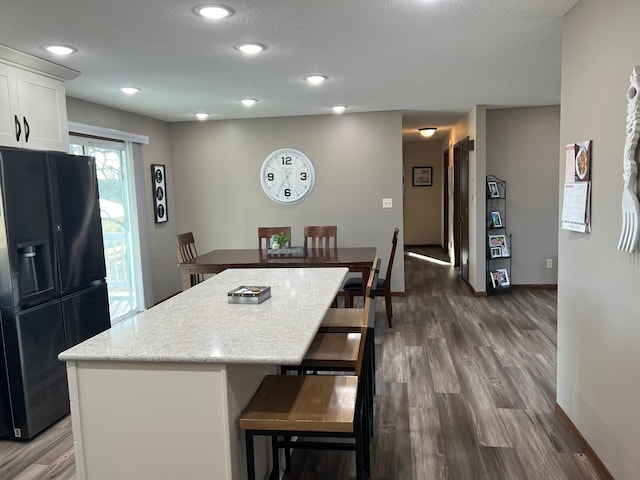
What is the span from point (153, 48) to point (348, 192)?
3.37m

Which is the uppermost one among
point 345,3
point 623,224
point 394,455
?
point 345,3

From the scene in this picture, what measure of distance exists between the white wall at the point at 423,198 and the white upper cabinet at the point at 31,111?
7966 mm

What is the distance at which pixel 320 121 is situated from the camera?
5.93 meters

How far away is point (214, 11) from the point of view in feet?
7.78

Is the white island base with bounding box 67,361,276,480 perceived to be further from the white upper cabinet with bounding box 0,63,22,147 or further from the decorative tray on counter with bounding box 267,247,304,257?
the decorative tray on counter with bounding box 267,247,304,257

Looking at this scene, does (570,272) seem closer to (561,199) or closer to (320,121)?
(561,199)

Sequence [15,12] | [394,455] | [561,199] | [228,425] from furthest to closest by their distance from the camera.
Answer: [561,199], [394,455], [15,12], [228,425]

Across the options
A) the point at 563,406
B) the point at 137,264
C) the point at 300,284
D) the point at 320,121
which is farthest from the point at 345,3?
the point at 137,264

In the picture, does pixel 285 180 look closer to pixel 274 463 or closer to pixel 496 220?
pixel 496 220

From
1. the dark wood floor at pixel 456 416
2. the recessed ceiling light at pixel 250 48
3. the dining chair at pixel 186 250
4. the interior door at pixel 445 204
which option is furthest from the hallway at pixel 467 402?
the interior door at pixel 445 204

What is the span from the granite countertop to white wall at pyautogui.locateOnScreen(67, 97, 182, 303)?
10.3 feet

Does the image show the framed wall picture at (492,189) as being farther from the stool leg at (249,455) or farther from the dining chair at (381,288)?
the stool leg at (249,455)

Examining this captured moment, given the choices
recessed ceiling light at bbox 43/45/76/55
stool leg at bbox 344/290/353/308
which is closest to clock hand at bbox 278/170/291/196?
stool leg at bbox 344/290/353/308

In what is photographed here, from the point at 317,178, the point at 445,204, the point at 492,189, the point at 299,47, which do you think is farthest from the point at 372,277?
the point at 445,204
